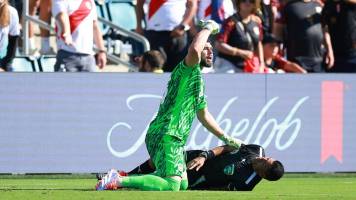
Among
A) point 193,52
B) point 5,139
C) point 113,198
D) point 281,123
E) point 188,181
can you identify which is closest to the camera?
point 113,198

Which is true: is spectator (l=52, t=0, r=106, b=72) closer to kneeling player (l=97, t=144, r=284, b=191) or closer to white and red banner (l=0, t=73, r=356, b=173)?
white and red banner (l=0, t=73, r=356, b=173)

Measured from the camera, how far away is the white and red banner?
51.1ft

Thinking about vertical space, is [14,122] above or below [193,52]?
below

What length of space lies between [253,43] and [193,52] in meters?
6.19

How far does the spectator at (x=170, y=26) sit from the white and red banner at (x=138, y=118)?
989 mm

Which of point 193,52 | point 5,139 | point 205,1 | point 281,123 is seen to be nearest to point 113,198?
point 193,52

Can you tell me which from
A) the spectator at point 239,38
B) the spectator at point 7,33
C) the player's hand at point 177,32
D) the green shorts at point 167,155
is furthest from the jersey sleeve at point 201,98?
the spectator at point 239,38

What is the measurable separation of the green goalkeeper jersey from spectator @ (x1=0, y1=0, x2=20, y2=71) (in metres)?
4.84

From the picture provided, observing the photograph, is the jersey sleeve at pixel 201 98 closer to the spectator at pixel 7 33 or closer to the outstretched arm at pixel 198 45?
the outstretched arm at pixel 198 45

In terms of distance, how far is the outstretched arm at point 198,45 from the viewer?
11367 mm

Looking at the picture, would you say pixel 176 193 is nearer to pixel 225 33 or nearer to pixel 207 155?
pixel 207 155

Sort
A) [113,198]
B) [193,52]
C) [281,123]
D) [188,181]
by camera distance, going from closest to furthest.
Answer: [113,198] < [193,52] < [188,181] < [281,123]

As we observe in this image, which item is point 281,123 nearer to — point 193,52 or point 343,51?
point 343,51

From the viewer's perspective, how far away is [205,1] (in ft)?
58.1
